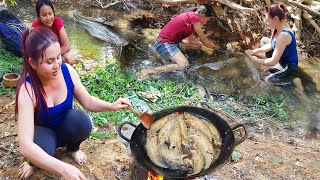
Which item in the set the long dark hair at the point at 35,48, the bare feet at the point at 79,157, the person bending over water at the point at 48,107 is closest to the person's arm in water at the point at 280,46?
the person bending over water at the point at 48,107

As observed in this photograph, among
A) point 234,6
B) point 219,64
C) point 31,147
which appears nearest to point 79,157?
point 31,147

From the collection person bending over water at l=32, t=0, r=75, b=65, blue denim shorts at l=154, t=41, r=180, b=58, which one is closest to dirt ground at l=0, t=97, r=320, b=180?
person bending over water at l=32, t=0, r=75, b=65

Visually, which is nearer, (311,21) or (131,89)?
(131,89)

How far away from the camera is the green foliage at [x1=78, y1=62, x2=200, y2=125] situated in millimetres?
4535

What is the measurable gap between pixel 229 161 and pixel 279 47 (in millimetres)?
2461

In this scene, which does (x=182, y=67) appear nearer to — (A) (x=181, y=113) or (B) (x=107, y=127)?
(B) (x=107, y=127)

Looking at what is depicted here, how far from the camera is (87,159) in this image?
3.44 m

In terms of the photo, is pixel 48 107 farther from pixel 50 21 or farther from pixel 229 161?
pixel 50 21

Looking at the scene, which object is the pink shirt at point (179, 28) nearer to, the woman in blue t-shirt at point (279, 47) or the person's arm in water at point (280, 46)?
the woman in blue t-shirt at point (279, 47)

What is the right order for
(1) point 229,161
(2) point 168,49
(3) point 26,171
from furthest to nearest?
(2) point 168,49
(1) point 229,161
(3) point 26,171

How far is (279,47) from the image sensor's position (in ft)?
17.2

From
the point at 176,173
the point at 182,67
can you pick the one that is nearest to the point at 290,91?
the point at 182,67

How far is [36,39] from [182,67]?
143 inches

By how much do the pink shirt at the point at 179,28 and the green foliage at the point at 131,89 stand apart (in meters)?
0.97
